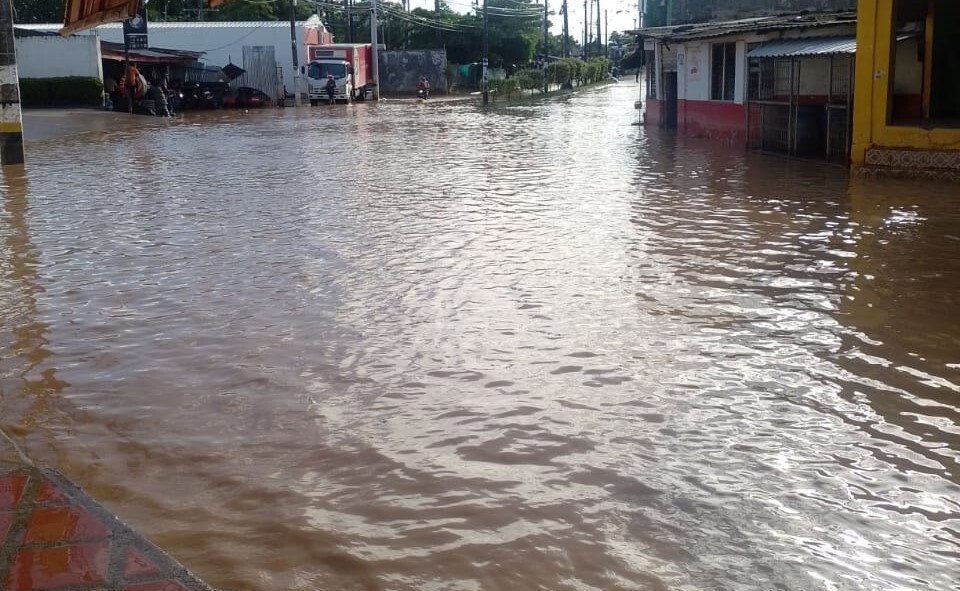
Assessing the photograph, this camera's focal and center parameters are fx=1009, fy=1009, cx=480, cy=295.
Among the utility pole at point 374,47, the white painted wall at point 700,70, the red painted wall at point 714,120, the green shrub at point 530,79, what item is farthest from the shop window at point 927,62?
the green shrub at point 530,79

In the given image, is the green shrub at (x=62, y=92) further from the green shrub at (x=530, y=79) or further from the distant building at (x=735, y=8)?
the green shrub at (x=530, y=79)

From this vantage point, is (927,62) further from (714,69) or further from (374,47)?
(374,47)

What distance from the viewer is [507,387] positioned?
6402 millimetres

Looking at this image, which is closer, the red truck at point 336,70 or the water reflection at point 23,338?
the water reflection at point 23,338

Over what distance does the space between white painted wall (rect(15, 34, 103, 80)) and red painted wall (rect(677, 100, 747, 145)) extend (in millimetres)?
22561

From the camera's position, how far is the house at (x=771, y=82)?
19.2 meters

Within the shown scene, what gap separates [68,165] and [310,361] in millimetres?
15416

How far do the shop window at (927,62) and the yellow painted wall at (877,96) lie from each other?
1.84m

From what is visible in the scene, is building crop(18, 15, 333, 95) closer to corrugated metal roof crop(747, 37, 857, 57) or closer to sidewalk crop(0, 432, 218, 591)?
corrugated metal roof crop(747, 37, 857, 57)

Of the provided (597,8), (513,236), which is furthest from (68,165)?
(597,8)

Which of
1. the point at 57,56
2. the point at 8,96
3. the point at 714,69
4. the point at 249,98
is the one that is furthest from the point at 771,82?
the point at 249,98

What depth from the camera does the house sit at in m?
19.2

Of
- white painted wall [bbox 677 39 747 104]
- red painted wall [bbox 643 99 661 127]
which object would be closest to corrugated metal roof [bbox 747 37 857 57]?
white painted wall [bbox 677 39 747 104]

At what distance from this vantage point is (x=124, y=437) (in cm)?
566
